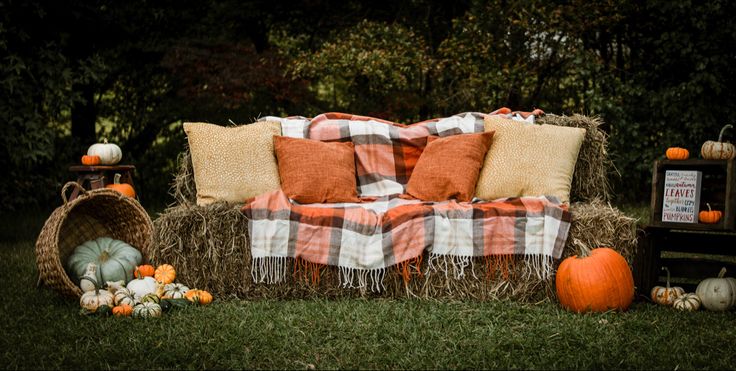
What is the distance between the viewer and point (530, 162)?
395 centimetres

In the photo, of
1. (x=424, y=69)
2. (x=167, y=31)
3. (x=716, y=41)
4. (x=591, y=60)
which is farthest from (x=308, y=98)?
(x=716, y=41)

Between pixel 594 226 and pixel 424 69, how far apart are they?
461 centimetres

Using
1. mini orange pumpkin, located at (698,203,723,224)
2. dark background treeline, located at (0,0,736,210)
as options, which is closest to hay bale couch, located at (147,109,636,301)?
mini orange pumpkin, located at (698,203,723,224)

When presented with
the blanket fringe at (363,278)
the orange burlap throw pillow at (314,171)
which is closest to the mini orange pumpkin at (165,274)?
the orange burlap throw pillow at (314,171)

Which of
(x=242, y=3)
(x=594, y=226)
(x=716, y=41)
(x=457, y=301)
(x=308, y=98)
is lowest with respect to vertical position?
(x=457, y=301)

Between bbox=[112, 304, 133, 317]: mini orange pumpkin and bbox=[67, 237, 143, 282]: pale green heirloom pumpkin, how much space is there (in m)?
0.39

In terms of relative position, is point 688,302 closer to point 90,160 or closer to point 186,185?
point 186,185

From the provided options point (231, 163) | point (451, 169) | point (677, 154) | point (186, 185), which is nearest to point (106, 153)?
point (186, 185)

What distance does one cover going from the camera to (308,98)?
25.9 feet

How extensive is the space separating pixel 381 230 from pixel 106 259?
1507 millimetres

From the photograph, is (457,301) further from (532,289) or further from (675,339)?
(675,339)

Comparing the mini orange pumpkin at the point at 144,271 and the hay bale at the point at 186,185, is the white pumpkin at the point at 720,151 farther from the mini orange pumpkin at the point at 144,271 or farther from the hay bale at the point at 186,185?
the mini orange pumpkin at the point at 144,271

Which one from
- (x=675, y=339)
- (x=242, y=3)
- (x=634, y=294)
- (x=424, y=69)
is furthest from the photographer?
(x=242, y=3)

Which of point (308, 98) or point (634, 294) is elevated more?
point (308, 98)
